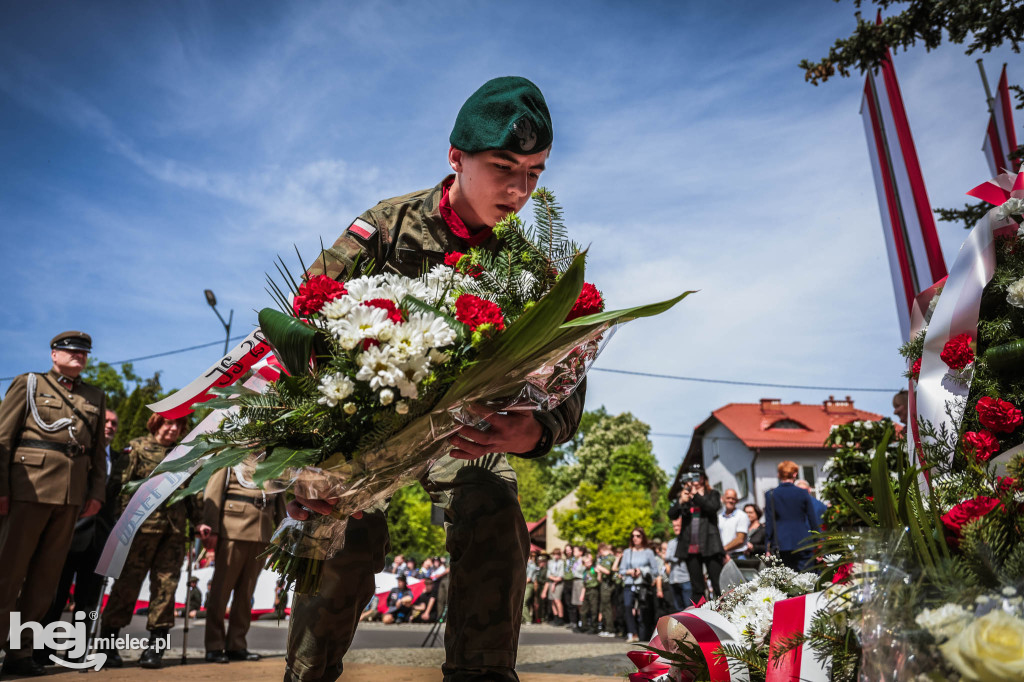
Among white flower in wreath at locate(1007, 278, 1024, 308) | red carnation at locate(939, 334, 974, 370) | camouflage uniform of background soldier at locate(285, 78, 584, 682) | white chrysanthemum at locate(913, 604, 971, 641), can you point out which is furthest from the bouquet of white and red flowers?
white flower in wreath at locate(1007, 278, 1024, 308)

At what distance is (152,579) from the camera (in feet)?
21.2

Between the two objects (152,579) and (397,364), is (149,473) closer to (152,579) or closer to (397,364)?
(152,579)

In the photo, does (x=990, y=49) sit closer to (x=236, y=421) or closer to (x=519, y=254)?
(x=519, y=254)

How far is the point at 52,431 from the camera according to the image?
5.54m

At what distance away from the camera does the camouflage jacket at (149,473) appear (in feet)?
21.2

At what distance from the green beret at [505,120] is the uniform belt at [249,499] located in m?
5.26

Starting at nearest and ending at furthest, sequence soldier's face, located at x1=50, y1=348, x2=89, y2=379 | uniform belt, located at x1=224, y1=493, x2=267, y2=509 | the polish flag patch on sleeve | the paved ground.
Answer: the polish flag patch on sleeve
the paved ground
soldier's face, located at x1=50, y1=348, x2=89, y2=379
uniform belt, located at x1=224, y1=493, x2=267, y2=509

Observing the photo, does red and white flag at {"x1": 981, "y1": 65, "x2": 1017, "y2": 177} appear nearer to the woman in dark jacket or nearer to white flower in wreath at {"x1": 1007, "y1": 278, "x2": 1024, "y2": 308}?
white flower in wreath at {"x1": 1007, "y1": 278, "x2": 1024, "y2": 308}

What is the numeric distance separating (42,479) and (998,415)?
232 inches

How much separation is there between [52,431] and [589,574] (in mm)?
13570

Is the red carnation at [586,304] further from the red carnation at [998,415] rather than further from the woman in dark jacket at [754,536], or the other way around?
the woman in dark jacket at [754,536]

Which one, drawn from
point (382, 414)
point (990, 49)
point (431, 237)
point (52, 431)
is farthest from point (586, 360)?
point (990, 49)

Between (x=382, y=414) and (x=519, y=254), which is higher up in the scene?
(x=519, y=254)

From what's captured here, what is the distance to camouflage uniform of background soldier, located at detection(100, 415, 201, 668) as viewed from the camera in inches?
246
